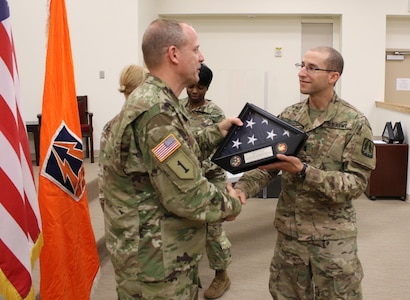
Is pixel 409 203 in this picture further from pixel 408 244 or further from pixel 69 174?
pixel 69 174

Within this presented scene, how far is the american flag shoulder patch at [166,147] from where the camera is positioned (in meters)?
1.19

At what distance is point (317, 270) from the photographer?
179cm

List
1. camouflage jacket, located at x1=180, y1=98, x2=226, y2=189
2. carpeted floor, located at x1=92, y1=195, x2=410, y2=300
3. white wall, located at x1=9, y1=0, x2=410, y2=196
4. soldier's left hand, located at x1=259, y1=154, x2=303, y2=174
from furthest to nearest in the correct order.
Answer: white wall, located at x1=9, y1=0, x2=410, y2=196, carpeted floor, located at x1=92, y1=195, x2=410, y2=300, camouflage jacket, located at x1=180, y1=98, x2=226, y2=189, soldier's left hand, located at x1=259, y1=154, x2=303, y2=174

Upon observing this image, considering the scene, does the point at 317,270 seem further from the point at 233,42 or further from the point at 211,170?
the point at 233,42

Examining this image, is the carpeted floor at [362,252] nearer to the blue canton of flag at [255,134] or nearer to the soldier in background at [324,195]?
the soldier in background at [324,195]

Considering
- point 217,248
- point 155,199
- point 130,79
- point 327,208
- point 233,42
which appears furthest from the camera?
point 233,42

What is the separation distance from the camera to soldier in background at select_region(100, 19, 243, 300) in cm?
122

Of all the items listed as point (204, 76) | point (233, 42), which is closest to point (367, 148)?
point (204, 76)

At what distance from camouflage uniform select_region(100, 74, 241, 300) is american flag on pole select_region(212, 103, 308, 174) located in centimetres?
22

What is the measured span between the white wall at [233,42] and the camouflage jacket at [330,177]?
13.6 ft

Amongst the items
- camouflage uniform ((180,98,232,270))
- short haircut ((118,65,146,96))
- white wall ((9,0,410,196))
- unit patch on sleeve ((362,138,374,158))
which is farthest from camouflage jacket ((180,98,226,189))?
white wall ((9,0,410,196))

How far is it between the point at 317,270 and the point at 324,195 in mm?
334

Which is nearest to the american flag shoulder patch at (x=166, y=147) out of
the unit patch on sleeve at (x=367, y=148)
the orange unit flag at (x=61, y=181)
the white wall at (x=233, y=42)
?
the unit patch on sleeve at (x=367, y=148)

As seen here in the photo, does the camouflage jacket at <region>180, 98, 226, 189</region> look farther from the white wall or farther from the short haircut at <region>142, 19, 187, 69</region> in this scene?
the white wall
